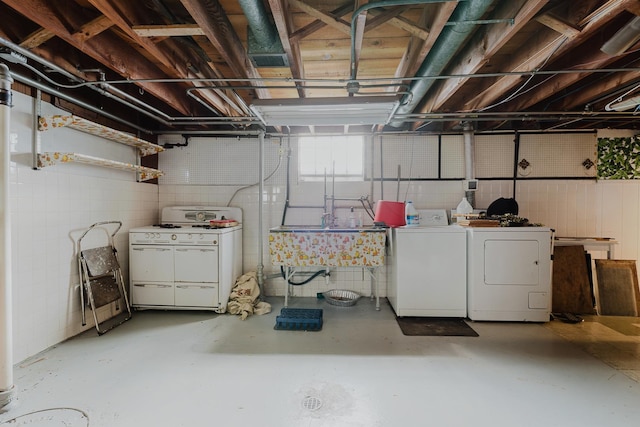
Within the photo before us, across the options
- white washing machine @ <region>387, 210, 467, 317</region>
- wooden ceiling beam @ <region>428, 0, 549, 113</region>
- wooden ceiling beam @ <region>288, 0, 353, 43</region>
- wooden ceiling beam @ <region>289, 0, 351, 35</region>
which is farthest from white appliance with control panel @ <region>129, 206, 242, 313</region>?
wooden ceiling beam @ <region>428, 0, 549, 113</region>

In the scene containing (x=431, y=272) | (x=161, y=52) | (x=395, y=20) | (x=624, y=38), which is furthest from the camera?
(x=431, y=272)

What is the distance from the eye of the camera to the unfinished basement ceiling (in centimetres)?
169

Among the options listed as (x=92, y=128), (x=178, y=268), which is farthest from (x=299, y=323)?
(x=92, y=128)

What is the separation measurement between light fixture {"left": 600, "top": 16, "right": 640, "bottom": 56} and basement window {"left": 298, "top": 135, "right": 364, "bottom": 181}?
8.52 feet

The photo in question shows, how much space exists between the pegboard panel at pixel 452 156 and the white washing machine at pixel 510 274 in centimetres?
113

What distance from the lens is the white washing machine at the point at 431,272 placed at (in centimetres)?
319

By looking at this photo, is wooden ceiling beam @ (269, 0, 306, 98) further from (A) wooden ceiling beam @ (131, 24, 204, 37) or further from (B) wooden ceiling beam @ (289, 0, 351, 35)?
(A) wooden ceiling beam @ (131, 24, 204, 37)

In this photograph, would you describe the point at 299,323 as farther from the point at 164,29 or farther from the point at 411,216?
the point at 164,29

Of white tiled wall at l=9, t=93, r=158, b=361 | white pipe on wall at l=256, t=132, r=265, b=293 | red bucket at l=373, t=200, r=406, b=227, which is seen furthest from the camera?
white pipe on wall at l=256, t=132, r=265, b=293

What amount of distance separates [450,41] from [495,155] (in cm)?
262

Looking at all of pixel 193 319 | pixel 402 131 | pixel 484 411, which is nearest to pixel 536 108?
pixel 402 131

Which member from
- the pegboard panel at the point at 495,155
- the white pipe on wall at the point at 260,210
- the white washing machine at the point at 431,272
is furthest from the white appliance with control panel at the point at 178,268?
the pegboard panel at the point at 495,155

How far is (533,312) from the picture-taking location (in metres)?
3.12

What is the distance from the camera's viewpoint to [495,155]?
395 cm
